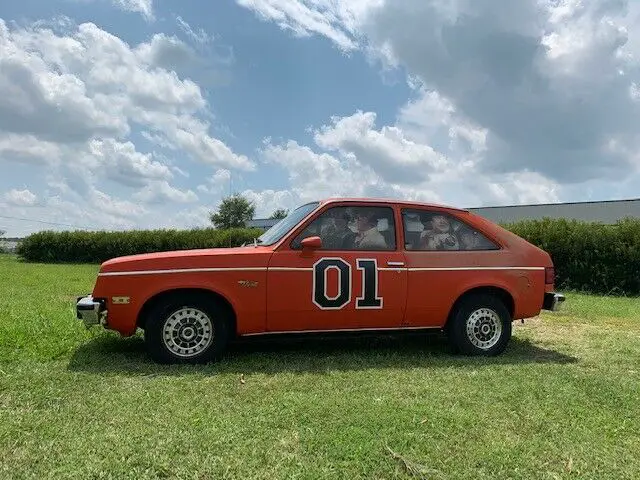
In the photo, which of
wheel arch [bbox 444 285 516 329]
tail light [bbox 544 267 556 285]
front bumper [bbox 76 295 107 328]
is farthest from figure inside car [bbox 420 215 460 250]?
front bumper [bbox 76 295 107 328]

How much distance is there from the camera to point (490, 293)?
21.0 feet

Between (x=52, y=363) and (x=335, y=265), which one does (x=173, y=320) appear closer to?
(x=52, y=363)

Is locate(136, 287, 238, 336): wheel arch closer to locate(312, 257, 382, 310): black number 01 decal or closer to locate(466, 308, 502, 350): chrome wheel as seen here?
locate(312, 257, 382, 310): black number 01 decal

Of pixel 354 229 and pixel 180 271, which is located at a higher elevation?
pixel 354 229

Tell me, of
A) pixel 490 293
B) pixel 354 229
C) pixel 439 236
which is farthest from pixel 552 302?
pixel 354 229

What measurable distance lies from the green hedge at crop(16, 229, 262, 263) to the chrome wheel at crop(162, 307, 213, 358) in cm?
2309

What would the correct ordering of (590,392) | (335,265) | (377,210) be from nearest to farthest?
(590,392)
(335,265)
(377,210)

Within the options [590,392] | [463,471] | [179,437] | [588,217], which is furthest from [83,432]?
[588,217]

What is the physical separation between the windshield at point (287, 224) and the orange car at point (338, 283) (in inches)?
1.0

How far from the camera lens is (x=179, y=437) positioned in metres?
3.64

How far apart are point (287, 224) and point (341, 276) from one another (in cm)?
93

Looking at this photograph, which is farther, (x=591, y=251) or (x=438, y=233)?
(x=591, y=251)

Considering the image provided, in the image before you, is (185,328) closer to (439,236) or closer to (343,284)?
(343,284)

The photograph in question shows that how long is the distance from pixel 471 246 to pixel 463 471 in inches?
135
